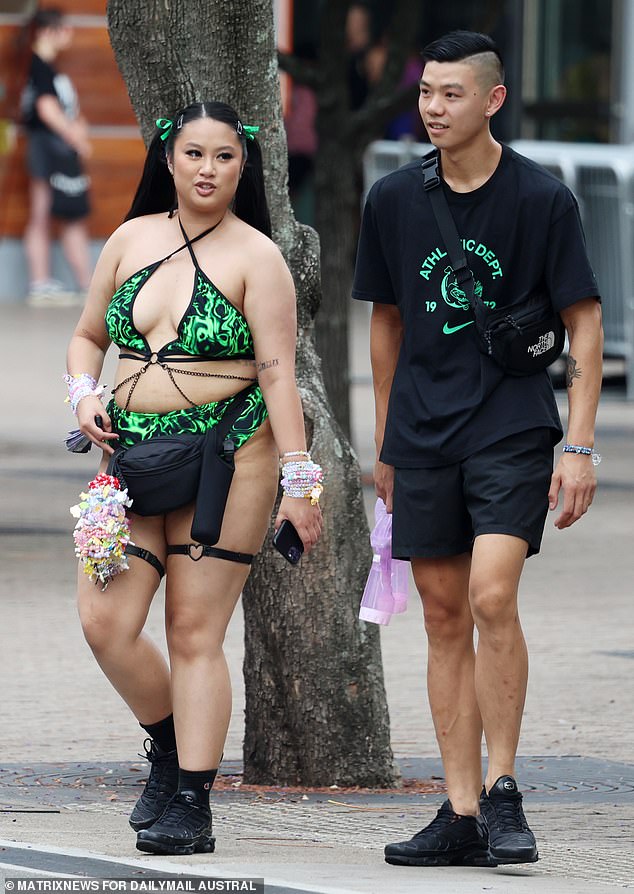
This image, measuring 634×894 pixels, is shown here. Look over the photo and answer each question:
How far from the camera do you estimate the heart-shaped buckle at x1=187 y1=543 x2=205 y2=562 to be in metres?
5.14

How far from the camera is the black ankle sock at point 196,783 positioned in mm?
5176

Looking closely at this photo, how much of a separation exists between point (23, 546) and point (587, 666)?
376 centimetres

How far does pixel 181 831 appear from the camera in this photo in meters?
5.10

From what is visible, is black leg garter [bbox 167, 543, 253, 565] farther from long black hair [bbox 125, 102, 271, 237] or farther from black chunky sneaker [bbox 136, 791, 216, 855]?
long black hair [bbox 125, 102, 271, 237]

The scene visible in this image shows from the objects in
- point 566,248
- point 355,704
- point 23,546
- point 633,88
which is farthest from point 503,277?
point 633,88

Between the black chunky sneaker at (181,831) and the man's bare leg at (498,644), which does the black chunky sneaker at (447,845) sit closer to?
the man's bare leg at (498,644)

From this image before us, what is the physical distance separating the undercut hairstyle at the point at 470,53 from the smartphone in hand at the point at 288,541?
1226mm

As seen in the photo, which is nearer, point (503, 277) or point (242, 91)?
point (503, 277)

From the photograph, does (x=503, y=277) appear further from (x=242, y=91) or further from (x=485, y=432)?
(x=242, y=91)

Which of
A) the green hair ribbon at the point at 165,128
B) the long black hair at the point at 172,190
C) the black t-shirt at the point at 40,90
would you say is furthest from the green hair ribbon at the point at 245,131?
the black t-shirt at the point at 40,90

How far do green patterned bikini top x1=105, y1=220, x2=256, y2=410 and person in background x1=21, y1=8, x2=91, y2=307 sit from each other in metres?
19.7

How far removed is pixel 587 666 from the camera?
27.9ft

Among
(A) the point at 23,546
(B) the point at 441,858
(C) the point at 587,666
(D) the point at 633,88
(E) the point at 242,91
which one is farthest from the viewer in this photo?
(D) the point at 633,88

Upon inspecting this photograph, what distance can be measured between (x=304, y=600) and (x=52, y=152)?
19.0 metres
